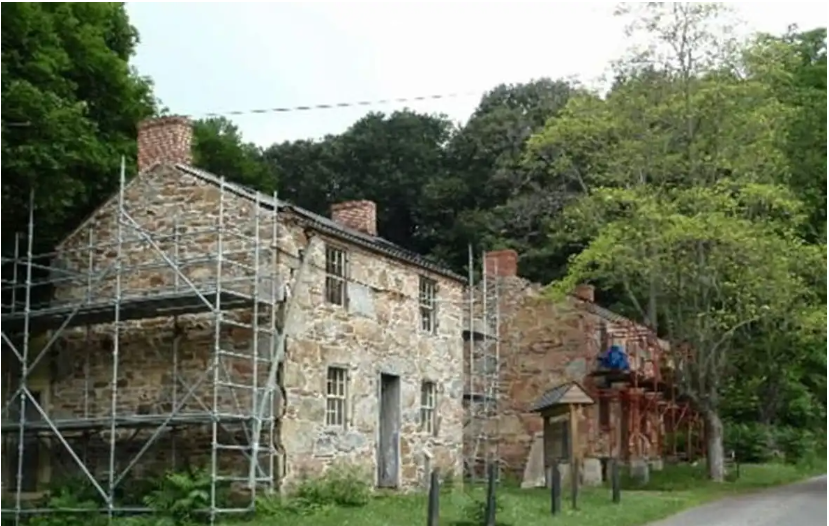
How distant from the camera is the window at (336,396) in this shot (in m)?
22.1

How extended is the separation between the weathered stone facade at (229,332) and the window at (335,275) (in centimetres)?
16

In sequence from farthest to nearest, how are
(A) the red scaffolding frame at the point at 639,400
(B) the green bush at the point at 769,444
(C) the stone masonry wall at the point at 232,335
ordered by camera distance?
1. (B) the green bush at the point at 769,444
2. (A) the red scaffolding frame at the point at 639,400
3. (C) the stone masonry wall at the point at 232,335

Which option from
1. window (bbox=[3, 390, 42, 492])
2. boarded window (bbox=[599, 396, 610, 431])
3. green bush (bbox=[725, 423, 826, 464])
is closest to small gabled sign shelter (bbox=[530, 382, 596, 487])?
window (bbox=[3, 390, 42, 492])

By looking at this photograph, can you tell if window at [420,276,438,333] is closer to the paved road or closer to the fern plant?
the paved road

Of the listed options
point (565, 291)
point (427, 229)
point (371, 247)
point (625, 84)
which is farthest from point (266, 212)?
point (427, 229)

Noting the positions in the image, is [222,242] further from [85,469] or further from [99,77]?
[99,77]

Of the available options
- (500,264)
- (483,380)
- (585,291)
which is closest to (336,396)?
(483,380)

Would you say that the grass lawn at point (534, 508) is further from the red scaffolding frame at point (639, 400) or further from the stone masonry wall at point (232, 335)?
the red scaffolding frame at point (639, 400)

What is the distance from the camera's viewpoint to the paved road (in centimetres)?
1895

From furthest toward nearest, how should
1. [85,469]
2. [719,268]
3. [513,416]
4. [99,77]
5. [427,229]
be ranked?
1. [427,229]
2. [513,416]
3. [719,268]
4. [99,77]
5. [85,469]

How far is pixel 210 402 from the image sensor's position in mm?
20594

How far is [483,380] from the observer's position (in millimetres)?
30672

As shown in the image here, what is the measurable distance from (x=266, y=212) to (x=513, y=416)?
13.5m

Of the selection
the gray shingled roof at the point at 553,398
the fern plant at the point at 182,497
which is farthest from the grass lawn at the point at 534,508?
the gray shingled roof at the point at 553,398
